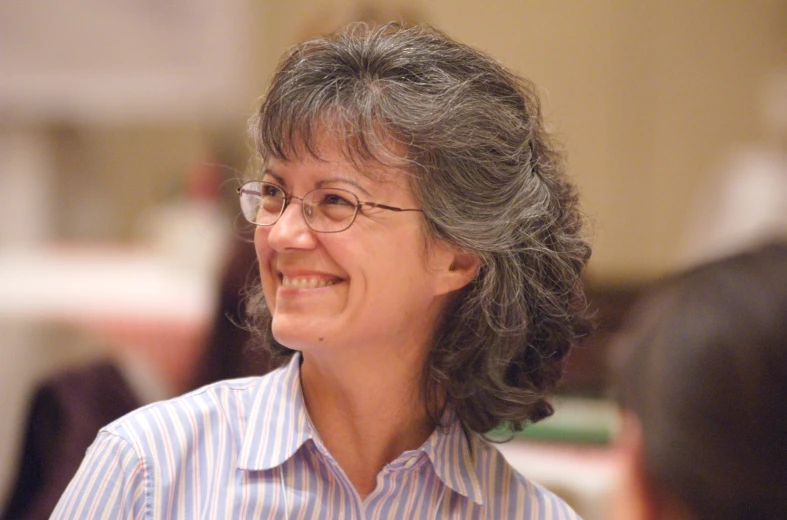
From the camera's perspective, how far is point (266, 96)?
1.23m

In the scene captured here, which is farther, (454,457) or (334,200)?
(454,457)

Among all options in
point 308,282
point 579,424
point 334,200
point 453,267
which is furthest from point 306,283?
point 579,424

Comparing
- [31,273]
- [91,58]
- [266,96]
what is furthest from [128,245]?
[266,96]

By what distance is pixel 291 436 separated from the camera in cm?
120

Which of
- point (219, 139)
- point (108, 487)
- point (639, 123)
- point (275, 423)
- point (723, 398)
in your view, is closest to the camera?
point (723, 398)

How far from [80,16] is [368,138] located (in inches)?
70.6

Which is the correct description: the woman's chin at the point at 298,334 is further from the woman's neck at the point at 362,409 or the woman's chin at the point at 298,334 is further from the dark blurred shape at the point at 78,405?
the dark blurred shape at the point at 78,405

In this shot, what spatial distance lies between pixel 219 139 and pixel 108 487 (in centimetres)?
203

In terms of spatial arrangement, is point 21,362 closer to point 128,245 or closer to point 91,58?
point 128,245

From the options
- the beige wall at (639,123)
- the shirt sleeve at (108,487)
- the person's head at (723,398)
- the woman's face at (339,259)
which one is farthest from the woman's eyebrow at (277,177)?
the beige wall at (639,123)

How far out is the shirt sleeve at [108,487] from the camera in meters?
1.09

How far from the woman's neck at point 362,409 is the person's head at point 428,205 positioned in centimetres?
5

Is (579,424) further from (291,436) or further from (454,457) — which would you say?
(291,436)

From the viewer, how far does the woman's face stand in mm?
1146
